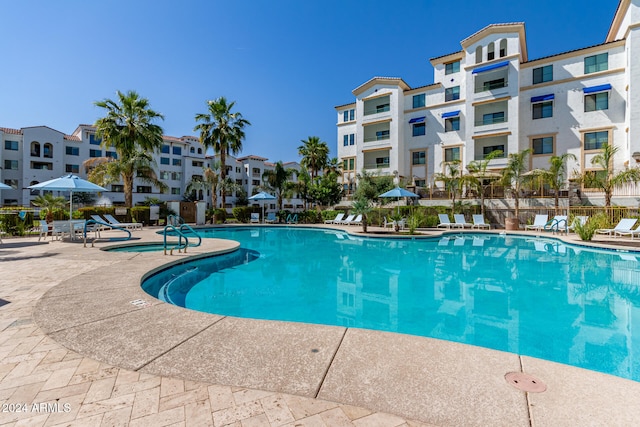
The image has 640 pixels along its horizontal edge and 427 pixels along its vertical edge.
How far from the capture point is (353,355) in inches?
117

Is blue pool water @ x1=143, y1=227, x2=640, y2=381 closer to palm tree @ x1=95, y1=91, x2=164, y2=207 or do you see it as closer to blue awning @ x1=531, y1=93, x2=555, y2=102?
palm tree @ x1=95, y1=91, x2=164, y2=207

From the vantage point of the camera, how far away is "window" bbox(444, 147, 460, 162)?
30.4m

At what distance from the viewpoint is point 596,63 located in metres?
24.7

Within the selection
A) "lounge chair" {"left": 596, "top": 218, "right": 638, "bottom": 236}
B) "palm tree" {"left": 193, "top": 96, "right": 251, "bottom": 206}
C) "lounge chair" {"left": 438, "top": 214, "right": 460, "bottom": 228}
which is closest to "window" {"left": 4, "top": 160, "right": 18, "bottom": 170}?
"palm tree" {"left": 193, "top": 96, "right": 251, "bottom": 206}

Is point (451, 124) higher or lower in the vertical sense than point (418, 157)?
higher

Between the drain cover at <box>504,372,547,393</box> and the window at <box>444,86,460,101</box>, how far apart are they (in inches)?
1311

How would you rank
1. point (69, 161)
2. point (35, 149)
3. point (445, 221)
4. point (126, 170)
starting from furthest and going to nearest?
point (69, 161) < point (35, 149) < point (126, 170) < point (445, 221)

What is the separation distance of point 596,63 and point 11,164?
6268 cm

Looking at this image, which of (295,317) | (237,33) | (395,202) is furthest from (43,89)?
(395,202)

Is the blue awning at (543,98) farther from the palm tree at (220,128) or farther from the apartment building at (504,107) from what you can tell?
the palm tree at (220,128)

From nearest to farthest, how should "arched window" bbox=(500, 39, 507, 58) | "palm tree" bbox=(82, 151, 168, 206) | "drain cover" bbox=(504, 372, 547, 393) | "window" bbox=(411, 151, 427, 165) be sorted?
"drain cover" bbox=(504, 372, 547, 393) → "palm tree" bbox=(82, 151, 168, 206) → "arched window" bbox=(500, 39, 507, 58) → "window" bbox=(411, 151, 427, 165)

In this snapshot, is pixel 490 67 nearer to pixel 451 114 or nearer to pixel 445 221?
pixel 451 114

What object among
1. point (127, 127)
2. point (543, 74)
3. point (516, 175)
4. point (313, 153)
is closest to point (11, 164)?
point (127, 127)

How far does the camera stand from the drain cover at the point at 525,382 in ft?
7.79
